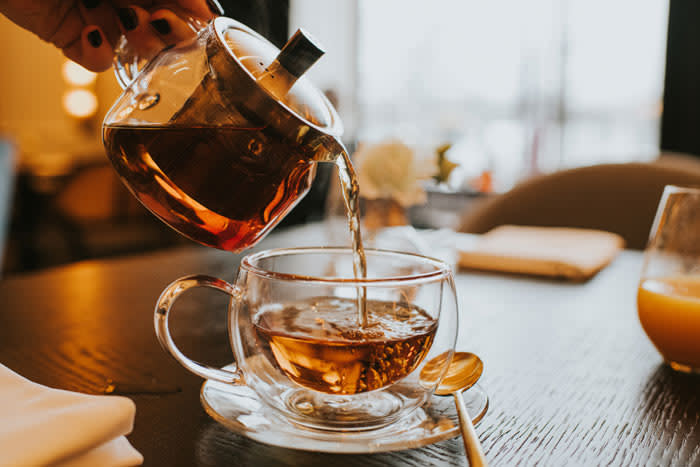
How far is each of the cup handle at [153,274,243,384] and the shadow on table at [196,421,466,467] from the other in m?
0.05

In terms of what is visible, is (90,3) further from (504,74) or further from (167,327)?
(504,74)

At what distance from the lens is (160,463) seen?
1.15ft

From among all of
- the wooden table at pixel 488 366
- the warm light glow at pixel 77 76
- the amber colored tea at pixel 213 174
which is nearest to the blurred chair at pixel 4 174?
the wooden table at pixel 488 366

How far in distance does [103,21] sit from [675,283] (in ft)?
1.99

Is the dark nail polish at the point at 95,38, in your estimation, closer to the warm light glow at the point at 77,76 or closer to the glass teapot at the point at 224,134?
the glass teapot at the point at 224,134

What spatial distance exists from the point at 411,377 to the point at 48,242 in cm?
316

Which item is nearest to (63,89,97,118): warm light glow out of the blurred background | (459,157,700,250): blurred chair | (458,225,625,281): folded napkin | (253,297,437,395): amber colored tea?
the blurred background

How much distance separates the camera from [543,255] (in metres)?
0.95

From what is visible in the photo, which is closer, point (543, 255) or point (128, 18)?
point (128, 18)

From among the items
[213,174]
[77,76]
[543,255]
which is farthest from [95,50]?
[77,76]

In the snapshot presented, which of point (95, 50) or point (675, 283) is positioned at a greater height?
point (95, 50)

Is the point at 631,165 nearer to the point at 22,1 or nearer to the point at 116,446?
the point at 22,1

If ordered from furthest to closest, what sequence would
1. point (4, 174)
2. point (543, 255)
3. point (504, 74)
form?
point (504, 74), point (4, 174), point (543, 255)

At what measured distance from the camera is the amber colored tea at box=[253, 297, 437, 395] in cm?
40
